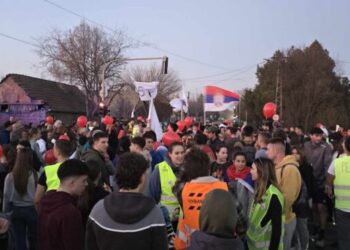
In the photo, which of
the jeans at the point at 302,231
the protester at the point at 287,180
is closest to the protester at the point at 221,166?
the protester at the point at 287,180

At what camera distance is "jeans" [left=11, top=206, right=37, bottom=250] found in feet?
20.8

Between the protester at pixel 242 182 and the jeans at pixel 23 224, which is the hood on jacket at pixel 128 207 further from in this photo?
the jeans at pixel 23 224

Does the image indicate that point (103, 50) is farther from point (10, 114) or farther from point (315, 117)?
point (315, 117)

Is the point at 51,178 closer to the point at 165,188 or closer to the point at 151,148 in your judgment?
the point at 165,188

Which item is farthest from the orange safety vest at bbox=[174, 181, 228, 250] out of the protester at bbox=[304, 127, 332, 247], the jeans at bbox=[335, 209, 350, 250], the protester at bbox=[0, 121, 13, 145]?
the protester at bbox=[0, 121, 13, 145]

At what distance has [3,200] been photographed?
20.6 feet

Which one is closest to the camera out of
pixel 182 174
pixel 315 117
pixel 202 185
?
pixel 202 185

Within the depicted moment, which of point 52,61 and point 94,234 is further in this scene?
point 52,61

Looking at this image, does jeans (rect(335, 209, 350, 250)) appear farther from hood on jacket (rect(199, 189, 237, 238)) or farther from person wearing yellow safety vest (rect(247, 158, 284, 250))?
hood on jacket (rect(199, 189, 237, 238))

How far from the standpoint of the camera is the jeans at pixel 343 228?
637cm

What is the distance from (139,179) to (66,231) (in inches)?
30.5

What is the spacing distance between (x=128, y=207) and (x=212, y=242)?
2.05ft

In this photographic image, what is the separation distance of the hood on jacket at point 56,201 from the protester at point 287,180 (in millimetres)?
3027

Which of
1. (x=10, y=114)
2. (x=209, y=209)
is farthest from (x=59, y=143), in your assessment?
(x=10, y=114)
